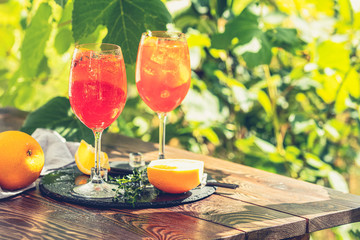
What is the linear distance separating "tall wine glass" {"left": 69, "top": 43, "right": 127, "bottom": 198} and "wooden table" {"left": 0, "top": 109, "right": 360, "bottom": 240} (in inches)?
3.4

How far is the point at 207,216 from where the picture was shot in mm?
837

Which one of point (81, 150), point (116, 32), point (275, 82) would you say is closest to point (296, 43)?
point (275, 82)

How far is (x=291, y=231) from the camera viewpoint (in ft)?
2.69

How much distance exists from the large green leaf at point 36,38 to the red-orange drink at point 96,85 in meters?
0.75

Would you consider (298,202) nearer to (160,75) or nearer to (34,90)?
(160,75)

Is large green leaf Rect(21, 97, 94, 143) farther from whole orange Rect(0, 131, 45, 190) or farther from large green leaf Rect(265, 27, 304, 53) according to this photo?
large green leaf Rect(265, 27, 304, 53)

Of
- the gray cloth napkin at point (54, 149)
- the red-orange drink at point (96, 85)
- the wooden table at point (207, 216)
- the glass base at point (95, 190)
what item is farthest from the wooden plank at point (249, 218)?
the gray cloth napkin at point (54, 149)

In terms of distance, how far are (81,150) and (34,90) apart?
0.91m

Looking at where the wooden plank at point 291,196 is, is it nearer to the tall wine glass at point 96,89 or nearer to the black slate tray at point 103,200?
the black slate tray at point 103,200

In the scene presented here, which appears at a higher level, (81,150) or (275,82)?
(275,82)

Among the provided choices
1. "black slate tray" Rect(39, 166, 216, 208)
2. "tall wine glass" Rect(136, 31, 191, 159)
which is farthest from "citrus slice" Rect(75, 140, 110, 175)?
"tall wine glass" Rect(136, 31, 191, 159)

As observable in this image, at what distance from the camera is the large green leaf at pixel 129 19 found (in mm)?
1258

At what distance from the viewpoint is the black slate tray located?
2.86 ft

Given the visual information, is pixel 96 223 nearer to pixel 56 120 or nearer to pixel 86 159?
pixel 86 159
